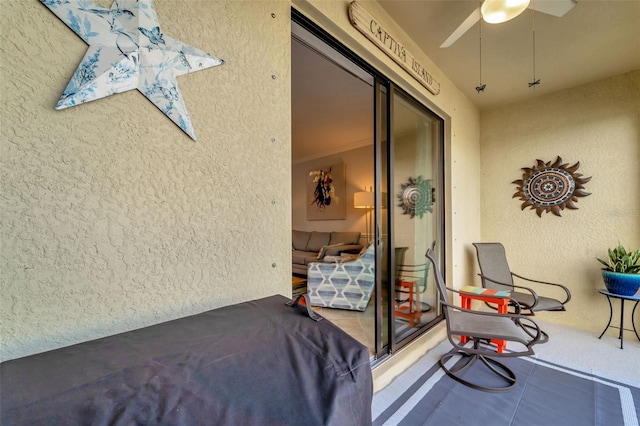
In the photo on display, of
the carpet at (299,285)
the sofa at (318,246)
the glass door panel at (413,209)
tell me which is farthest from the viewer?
the sofa at (318,246)

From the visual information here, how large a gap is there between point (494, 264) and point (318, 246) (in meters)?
2.98

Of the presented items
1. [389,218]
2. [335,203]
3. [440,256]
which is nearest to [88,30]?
[389,218]

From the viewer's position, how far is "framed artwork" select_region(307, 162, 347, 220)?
5.26m

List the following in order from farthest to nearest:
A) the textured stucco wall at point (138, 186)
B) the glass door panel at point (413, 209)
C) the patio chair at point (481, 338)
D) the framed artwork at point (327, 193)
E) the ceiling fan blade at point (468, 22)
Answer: the framed artwork at point (327, 193) < the glass door panel at point (413, 209) < the patio chair at point (481, 338) < the ceiling fan blade at point (468, 22) < the textured stucco wall at point (138, 186)

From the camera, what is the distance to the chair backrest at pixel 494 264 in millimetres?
2857

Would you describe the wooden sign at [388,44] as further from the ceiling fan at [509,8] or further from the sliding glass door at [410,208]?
the ceiling fan at [509,8]

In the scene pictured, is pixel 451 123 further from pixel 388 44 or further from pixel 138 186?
pixel 138 186

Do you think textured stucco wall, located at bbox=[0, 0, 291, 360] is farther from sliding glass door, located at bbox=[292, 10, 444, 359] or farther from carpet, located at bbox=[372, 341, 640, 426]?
carpet, located at bbox=[372, 341, 640, 426]

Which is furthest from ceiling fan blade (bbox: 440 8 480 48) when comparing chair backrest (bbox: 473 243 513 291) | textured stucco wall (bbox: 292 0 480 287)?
chair backrest (bbox: 473 243 513 291)

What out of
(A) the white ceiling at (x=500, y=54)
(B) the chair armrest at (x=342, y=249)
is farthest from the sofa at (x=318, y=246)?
(A) the white ceiling at (x=500, y=54)

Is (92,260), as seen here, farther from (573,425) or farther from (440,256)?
(440,256)

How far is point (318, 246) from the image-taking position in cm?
516

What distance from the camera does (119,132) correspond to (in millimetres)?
766

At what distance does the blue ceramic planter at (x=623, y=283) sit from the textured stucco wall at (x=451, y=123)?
115 cm
